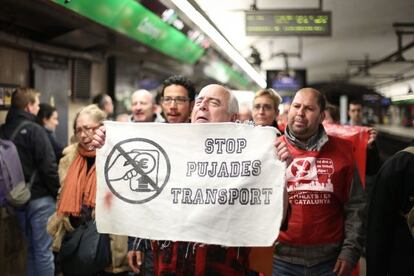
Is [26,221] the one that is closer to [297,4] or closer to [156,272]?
[156,272]

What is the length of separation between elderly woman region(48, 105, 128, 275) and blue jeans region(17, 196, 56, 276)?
1.70 metres

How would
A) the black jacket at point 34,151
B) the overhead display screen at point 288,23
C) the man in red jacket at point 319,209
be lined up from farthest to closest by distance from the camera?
the overhead display screen at point 288,23
the black jacket at point 34,151
the man in red jacket at point 319,209

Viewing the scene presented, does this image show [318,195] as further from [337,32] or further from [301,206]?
[337,32]

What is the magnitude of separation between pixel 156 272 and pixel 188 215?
1.40 feet

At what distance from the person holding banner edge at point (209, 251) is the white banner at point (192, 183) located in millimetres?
114

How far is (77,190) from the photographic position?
3328 millimetres

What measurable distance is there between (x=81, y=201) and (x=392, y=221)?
6.33ft

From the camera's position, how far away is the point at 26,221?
5.12 metres

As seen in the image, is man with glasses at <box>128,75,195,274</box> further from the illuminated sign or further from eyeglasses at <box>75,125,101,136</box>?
the illuminated sign

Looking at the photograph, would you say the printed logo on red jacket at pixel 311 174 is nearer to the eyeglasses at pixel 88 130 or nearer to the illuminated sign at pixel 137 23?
the eyeglasses at pixel 88 130

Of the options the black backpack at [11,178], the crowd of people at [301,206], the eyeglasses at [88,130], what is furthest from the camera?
the black backpack at [11,178]

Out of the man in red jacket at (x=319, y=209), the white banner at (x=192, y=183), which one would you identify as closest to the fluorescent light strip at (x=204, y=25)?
the man in red jacket at (x=319, y=209)

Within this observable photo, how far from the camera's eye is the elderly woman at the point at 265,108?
427 cm

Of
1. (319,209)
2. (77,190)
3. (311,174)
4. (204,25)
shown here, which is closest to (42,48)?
(204,25)
